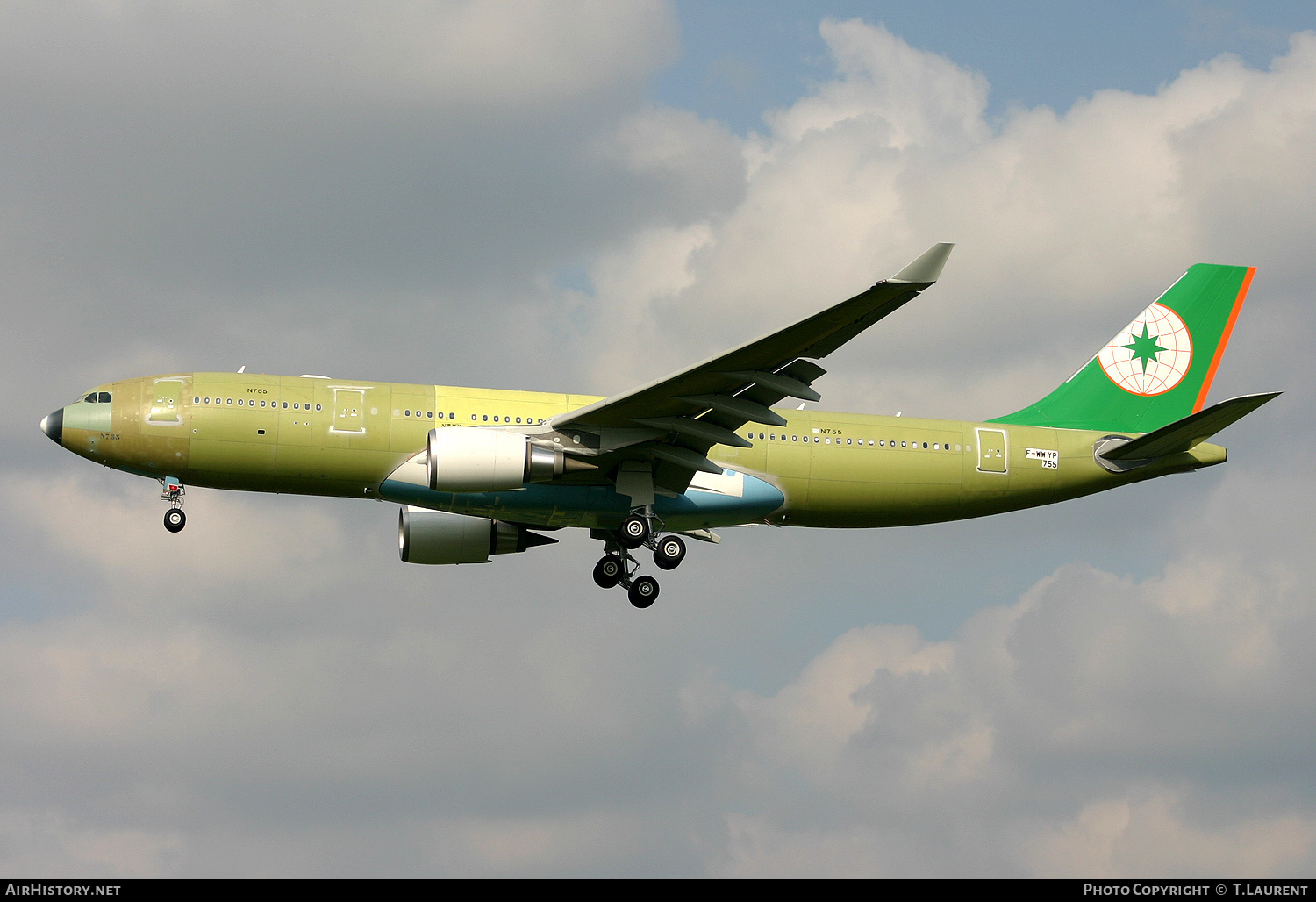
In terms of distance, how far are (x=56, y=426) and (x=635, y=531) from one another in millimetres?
14448

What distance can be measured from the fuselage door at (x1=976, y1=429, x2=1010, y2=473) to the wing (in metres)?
8.00

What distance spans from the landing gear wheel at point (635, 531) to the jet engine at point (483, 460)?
2.93 metres

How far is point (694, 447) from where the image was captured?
3488 cm

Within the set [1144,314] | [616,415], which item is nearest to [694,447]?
[616,415]

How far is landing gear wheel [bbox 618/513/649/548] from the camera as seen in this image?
35.6 m

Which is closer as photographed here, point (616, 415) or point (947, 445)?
point (616, 415)

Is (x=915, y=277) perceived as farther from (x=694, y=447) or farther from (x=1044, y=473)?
(x=1044, y=473)

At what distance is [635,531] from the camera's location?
35.6 metres

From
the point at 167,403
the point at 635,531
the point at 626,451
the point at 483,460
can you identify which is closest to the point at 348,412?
the point at 483,460

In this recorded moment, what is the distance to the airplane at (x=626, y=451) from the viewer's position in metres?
32.8

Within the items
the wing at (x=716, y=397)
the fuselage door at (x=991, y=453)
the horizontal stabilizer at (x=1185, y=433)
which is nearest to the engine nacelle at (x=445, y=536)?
the wing at (x=716, y=397)

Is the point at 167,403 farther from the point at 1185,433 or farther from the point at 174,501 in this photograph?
the point at 1185,433
